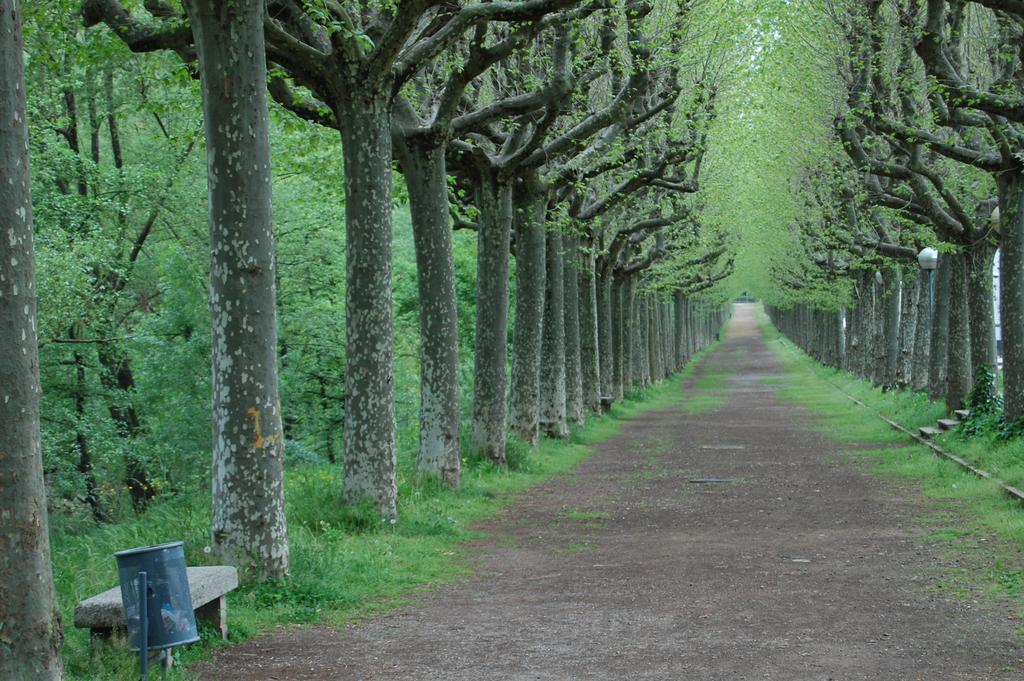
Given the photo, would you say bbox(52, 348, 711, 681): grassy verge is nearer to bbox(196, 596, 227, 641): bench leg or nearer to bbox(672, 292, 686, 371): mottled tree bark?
bbox(196, 596, 227, 641): bench leg

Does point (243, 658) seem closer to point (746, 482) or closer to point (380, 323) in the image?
point (380, 323)

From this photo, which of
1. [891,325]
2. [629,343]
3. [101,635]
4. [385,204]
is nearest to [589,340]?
[629,343]

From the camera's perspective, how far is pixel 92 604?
6.84 metres

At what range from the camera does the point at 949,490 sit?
51.8 feet

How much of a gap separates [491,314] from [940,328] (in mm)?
12170

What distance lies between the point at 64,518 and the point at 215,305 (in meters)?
14.5

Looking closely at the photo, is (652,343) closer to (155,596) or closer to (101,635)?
(101,635)

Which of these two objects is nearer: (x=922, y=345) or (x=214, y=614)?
(x=214, y=614)

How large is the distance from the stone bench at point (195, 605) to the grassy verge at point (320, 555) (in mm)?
119

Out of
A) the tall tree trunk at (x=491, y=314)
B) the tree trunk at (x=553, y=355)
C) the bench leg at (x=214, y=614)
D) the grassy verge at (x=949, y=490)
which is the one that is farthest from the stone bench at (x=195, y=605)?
the tree trunk at (x=553, y=355)

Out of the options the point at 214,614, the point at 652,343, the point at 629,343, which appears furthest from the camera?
the point at 652,343

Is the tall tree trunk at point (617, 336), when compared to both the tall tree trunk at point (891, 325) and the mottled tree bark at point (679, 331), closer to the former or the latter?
the tall tree trunk at point (891, 325)

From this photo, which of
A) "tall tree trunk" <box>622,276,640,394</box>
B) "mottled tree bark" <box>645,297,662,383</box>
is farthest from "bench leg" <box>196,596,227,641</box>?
"mottled tree bark" <box>645,297,662,383</box>

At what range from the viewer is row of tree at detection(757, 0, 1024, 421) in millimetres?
16562
